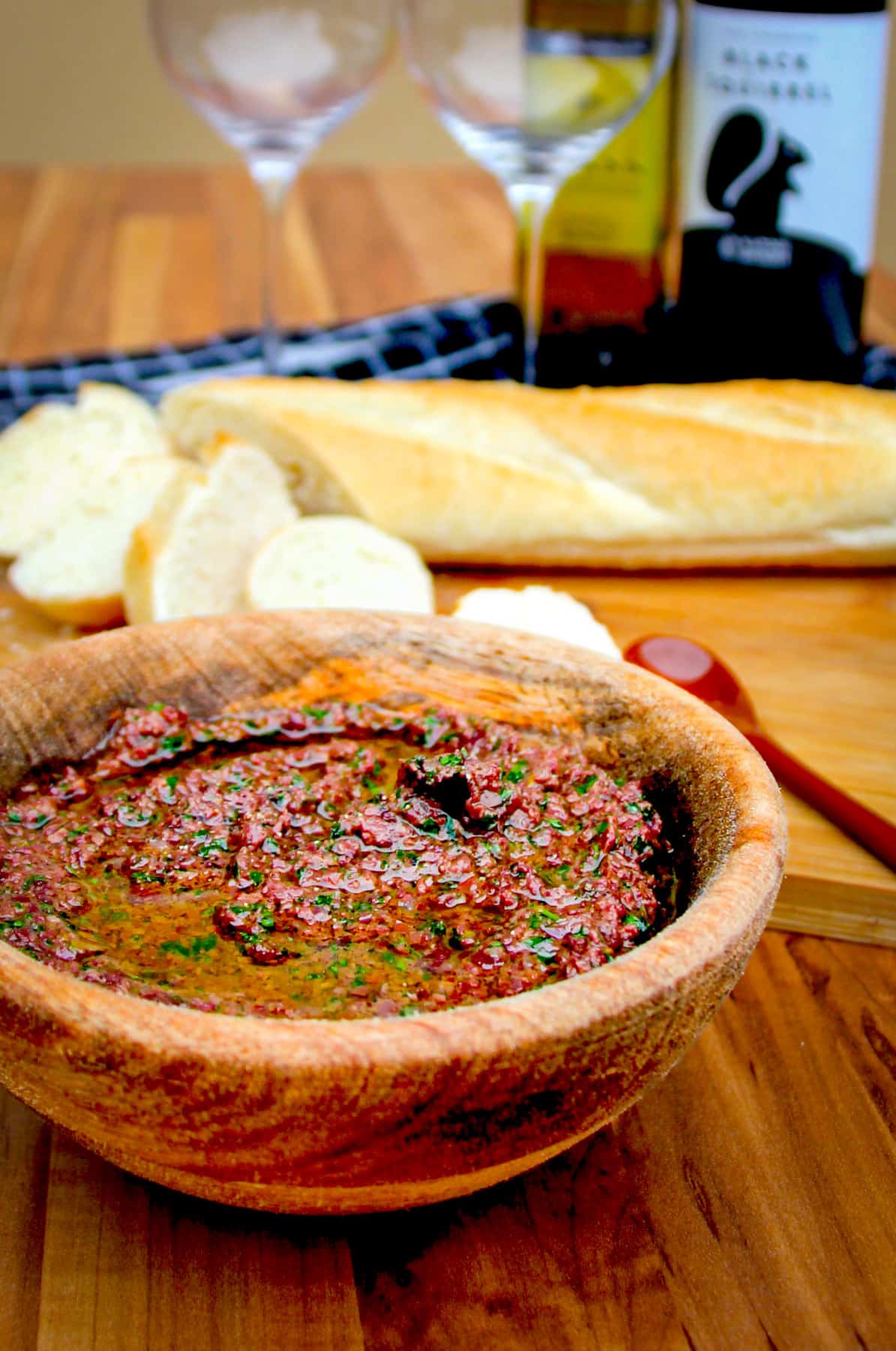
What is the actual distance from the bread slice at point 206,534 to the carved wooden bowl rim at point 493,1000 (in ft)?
1.71

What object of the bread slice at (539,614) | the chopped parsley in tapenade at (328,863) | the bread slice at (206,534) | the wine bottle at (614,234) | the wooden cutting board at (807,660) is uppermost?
the wine bottle at (614,234)

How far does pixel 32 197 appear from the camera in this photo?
3.60 metres

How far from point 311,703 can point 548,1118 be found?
469 millimetres

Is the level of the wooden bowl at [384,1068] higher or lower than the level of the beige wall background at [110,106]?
lower

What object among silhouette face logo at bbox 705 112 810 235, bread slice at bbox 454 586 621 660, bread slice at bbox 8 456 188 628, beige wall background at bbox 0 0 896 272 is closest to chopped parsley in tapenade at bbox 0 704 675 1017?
bread slice at bbox 454 586 621 660

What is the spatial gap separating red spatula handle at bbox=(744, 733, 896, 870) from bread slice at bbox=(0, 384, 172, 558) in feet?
3.02

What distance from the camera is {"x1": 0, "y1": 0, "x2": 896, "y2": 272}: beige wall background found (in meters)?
4.50

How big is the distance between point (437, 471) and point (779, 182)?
605mm

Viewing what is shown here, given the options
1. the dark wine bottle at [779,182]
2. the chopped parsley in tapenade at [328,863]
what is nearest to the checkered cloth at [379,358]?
the dark wine bottle at [779,182]

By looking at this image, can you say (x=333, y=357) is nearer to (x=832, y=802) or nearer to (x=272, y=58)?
(x=272, y=58)

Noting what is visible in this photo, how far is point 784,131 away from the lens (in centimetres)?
195

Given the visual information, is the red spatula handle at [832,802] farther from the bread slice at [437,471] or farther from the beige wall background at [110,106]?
the beige wall background at [110,106]

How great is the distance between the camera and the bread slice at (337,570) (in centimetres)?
163

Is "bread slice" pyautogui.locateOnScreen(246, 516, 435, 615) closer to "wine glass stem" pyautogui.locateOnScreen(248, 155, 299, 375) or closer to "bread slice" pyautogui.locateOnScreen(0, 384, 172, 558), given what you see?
"bread slice" pyautogui.locateOnScreen(0, 384, 172, 558)
